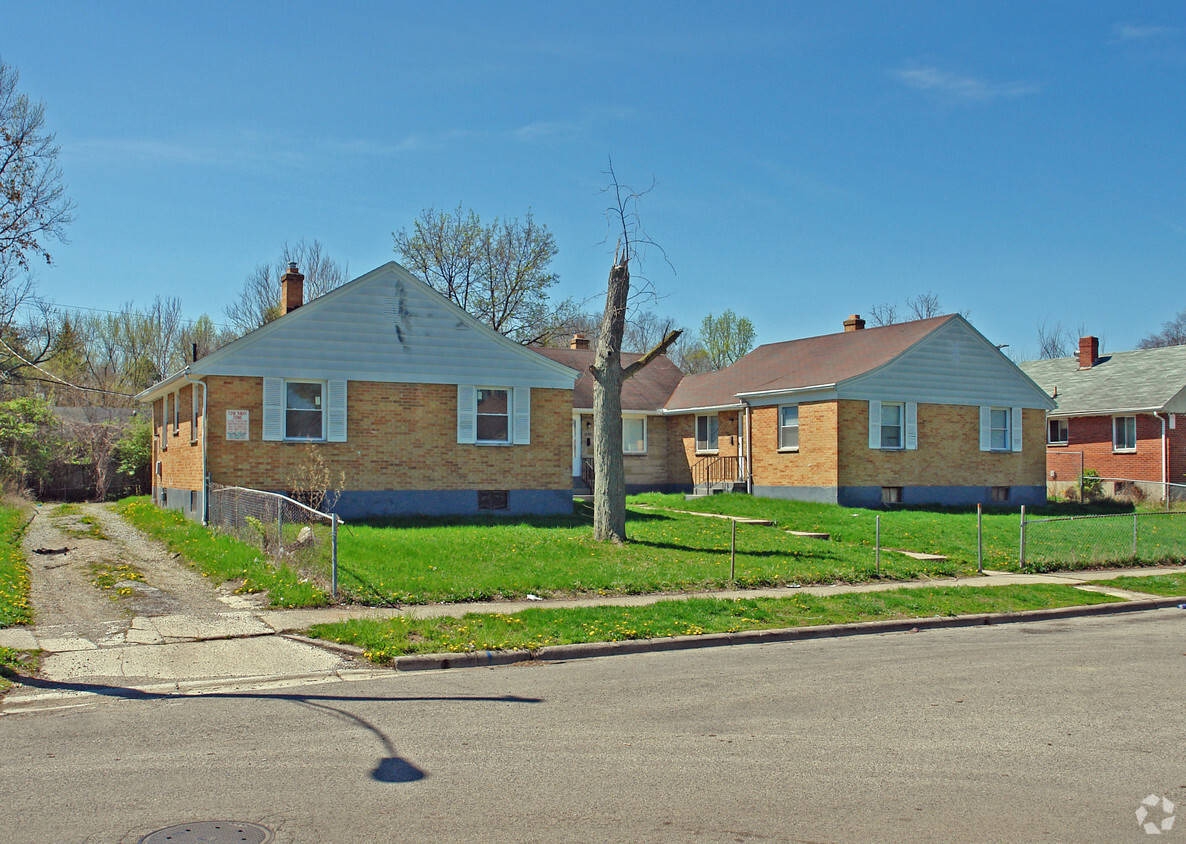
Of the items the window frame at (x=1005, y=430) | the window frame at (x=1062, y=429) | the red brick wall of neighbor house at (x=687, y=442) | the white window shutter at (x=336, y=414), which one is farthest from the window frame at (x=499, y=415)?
the window frame at (x=1062, y=429)

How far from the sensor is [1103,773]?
607 cm

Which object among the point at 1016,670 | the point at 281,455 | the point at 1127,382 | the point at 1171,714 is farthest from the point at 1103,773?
the point at 1127,382

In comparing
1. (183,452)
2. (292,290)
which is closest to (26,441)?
(183,452)

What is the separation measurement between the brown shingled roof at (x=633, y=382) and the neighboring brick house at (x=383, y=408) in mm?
7821

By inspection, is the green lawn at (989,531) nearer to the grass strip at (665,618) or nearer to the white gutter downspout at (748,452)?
the white gutter downspout at (748,452)

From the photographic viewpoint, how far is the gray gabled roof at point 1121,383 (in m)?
33.6

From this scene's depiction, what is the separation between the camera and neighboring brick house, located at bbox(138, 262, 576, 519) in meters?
21.0

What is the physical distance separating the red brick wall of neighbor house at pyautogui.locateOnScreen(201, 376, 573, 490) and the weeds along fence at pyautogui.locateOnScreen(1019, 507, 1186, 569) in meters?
10.9

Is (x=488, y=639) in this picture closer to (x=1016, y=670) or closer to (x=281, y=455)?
(x=1016, y=670)

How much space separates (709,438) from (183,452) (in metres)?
16.8

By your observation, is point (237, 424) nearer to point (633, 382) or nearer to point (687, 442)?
point (687, 442)

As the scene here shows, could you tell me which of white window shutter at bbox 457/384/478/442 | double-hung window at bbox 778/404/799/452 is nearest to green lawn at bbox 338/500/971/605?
white window shutter at bbox 457/384/478/442

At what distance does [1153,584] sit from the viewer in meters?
15.9

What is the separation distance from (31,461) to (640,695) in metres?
29.0
